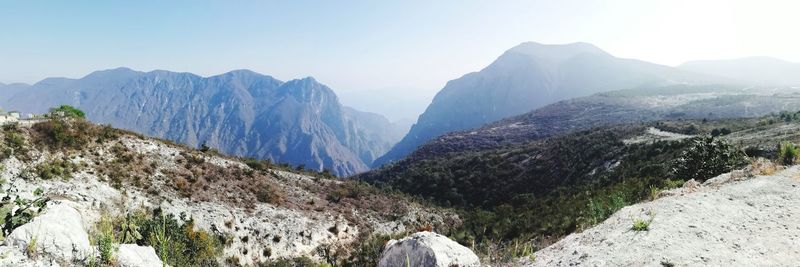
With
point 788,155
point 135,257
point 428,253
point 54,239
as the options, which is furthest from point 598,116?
point 54,239

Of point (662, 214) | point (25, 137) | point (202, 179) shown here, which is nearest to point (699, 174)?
point (662, 214)

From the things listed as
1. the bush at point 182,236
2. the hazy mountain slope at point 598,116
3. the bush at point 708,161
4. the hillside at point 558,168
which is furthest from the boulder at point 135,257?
the hazy mountain slope at point 598,116

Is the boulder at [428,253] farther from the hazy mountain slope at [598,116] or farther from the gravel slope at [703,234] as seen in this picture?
the hazy mountain slope at [598,116]

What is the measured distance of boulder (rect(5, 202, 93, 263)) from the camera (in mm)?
8805

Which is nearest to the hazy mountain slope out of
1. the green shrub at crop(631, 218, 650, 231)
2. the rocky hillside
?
the rocky hillside

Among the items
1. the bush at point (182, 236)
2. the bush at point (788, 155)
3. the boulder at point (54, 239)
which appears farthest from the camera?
the bush at point (182, 236)

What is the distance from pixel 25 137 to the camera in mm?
26703

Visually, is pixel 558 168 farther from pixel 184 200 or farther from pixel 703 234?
pixel 703 234

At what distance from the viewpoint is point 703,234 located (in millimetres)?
11219

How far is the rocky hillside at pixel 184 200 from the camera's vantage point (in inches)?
905

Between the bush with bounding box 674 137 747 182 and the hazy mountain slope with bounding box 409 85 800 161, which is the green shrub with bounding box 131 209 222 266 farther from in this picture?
the hazy mountain slope with bounding box 409 85 800 161

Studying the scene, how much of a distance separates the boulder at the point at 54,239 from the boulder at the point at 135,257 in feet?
2.13

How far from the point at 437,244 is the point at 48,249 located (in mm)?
9718

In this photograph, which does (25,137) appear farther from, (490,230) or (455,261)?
(490,230)
